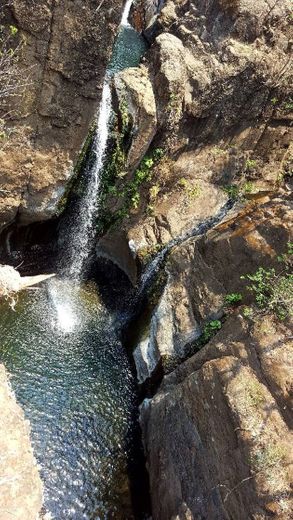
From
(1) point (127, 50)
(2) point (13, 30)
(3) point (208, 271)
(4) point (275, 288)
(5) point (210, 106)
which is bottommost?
(4) point (275, 288)

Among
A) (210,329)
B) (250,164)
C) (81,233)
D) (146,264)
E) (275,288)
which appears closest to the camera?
(275,288)

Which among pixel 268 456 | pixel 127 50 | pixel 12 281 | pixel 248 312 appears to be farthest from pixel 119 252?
pixel 127 50

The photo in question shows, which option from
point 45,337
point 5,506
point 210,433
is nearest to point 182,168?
point 45,337

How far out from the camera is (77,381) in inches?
435

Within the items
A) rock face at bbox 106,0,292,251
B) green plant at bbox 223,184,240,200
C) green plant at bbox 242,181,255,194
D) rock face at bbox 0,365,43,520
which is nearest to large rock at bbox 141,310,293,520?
rock face at bbox 0,365,43,520

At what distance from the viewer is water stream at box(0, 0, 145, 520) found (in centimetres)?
891

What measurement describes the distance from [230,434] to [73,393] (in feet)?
16.5

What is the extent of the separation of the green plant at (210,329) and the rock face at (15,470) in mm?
4875

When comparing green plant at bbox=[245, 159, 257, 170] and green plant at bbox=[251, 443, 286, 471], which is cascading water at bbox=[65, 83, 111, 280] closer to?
green plant at bbox=[245, 159, 257, 170]

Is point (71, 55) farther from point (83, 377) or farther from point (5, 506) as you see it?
point (5, 506)

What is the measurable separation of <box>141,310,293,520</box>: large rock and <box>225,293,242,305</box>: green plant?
70cm

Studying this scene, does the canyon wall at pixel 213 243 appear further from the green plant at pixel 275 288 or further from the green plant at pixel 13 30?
the green plant at pixel 13 30

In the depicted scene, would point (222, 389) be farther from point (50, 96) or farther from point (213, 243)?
point (50, 96)

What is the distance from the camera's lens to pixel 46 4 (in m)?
9.57
